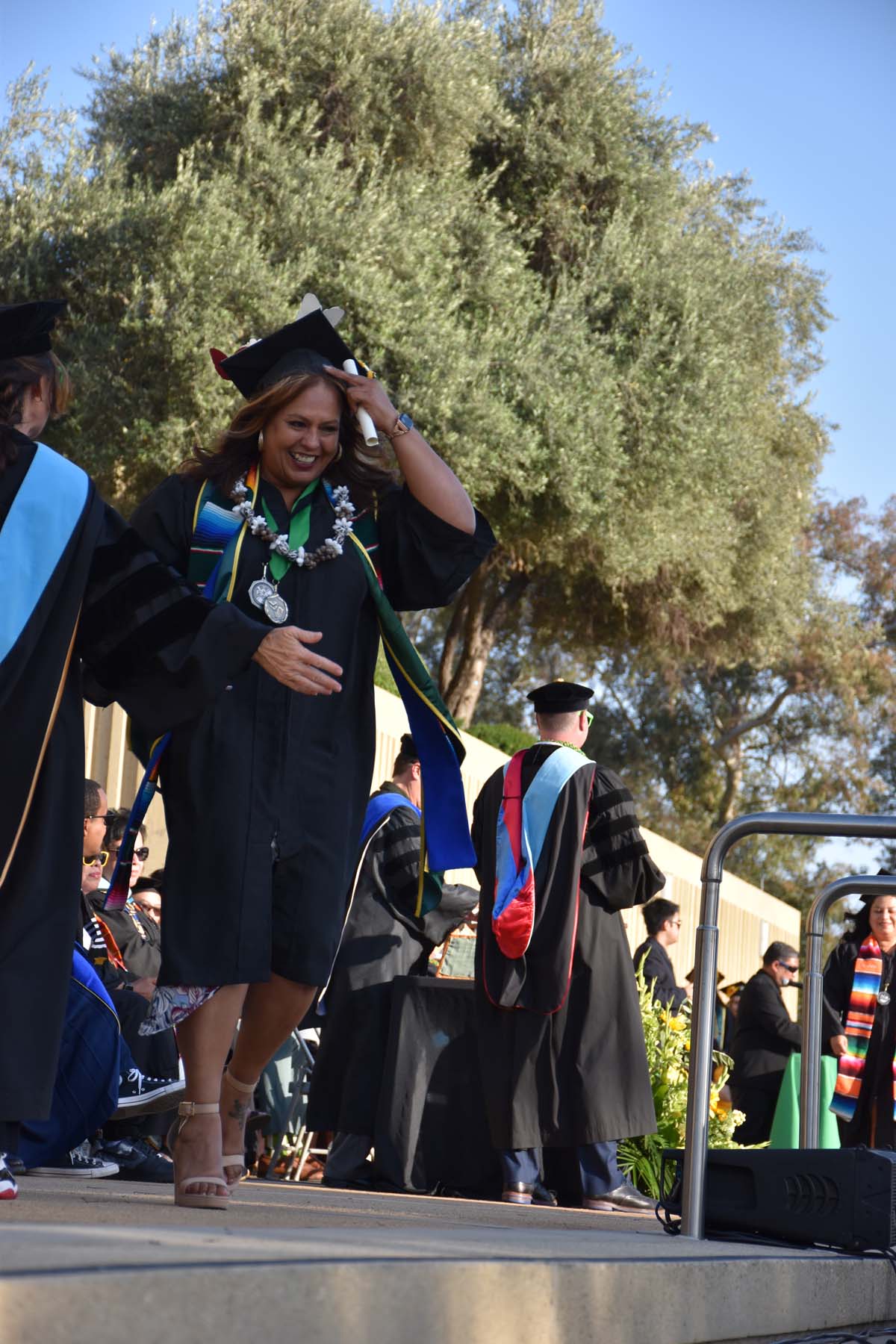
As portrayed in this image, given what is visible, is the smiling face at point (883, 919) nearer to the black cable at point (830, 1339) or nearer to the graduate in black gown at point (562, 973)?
the graduate in black gown at point (562, 973)

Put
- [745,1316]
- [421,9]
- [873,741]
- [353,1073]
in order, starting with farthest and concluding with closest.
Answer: [873,741], [421,9], [353,1073], [745,1316]

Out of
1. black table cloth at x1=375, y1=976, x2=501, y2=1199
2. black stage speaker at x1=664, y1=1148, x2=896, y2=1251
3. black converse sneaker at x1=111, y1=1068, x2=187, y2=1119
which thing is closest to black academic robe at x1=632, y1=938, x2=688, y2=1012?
black table cloth at x1=375, y1=976, x2=501, y2=1199

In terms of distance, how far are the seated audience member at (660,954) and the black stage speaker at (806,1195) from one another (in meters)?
5.74

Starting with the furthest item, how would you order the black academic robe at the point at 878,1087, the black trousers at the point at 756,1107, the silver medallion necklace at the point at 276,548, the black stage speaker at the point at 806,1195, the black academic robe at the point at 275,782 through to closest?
the black trousers at the point at 756,1107 < the black academic robe at the point at 878,1087 < the silver medallion necklace at the point at 276,548 < the black stage speaker at the point at 806,1195 < the black academic robe at the point at 275,782

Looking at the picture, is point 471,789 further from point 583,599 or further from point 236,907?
point 236,907

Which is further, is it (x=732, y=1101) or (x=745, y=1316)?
(x=732, y=1101)

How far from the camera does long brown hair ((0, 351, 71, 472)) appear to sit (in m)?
3.26

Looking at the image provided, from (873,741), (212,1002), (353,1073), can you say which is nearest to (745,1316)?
(212,1002)

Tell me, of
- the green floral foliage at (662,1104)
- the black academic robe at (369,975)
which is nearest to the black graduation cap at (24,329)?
the black academic robe at (369,975)

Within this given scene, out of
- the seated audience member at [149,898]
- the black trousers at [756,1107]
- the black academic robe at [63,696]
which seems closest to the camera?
the black academic robe at [63,696]

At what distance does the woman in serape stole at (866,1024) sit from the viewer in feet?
26.7

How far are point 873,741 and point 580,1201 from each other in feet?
112

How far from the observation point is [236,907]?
349cm

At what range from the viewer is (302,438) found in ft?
12.7
